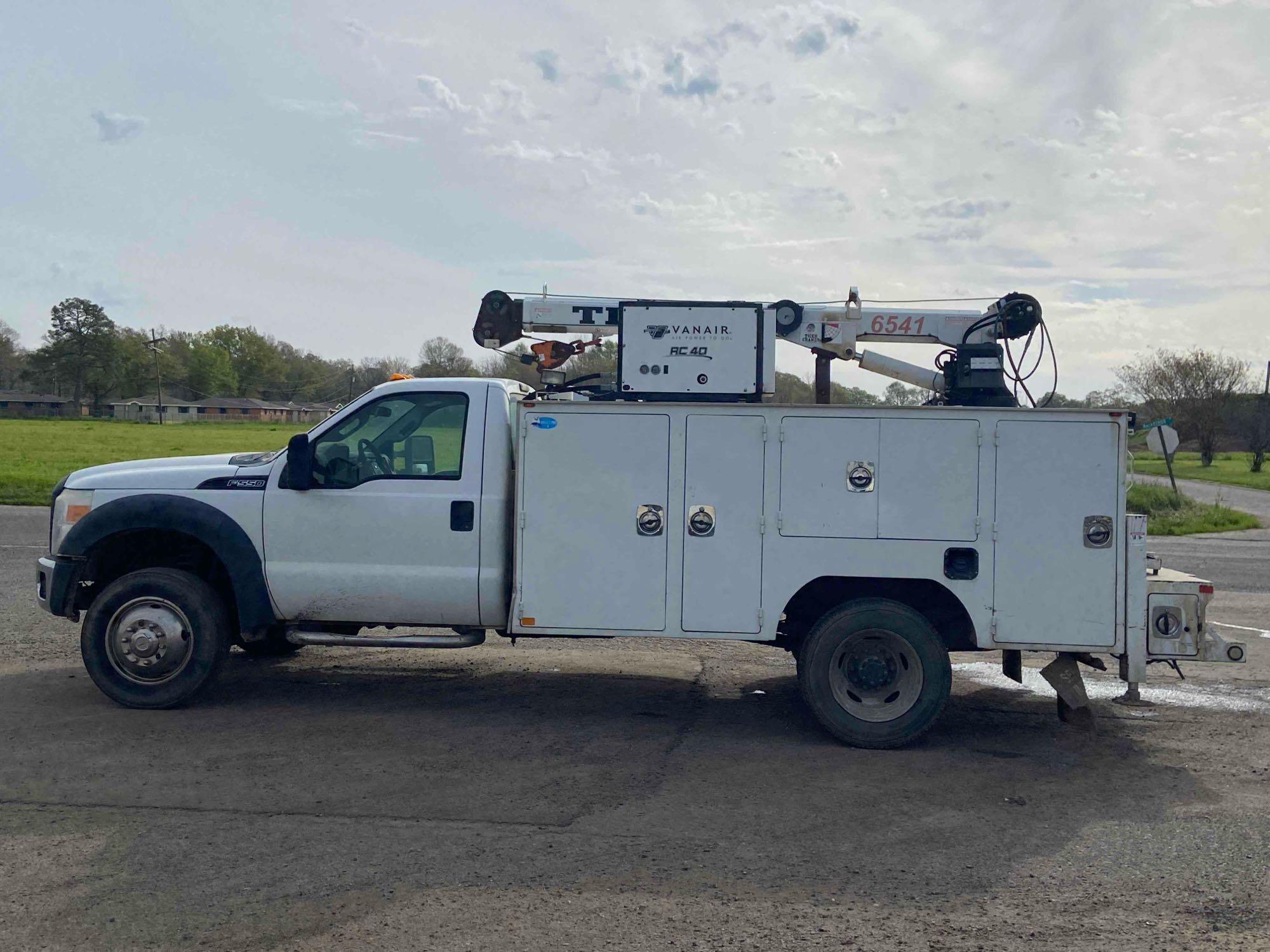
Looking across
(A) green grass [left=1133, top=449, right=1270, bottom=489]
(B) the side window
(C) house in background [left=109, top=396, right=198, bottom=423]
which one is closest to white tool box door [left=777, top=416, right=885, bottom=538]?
(B) the side window

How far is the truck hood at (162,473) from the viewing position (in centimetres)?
740

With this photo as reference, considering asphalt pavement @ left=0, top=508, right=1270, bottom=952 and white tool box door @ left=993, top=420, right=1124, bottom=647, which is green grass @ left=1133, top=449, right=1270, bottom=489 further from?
asphalt pavement @ left=0, top=508, right=1270, bottom=952

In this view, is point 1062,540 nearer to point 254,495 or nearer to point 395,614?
point 395,614

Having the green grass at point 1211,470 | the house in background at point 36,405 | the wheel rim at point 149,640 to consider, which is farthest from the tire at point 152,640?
the house in background at point 36,405

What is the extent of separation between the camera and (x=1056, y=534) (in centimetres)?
668

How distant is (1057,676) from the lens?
23.4 ft

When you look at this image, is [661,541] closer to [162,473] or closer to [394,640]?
[394,640]

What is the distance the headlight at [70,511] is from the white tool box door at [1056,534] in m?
5.84

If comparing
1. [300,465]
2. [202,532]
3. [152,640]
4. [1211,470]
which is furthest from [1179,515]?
[1211,470]

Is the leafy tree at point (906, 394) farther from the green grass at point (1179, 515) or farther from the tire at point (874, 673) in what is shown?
the green grass at point (1179, 515)

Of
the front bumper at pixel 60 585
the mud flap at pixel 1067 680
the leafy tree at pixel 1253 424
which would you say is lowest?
the mud flap at pixel 1067 680

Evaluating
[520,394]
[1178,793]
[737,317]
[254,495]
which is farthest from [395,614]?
[1178,793]

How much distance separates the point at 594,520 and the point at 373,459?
5.11 feet

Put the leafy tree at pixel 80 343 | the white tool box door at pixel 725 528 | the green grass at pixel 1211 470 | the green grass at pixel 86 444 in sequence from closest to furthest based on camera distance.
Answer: the white tool box door at pixel 725 528, the green grass at pixel 86 444, the green grass at pixel 1211 470, the leafy tree at pixel 80 343
